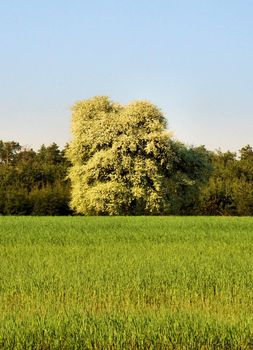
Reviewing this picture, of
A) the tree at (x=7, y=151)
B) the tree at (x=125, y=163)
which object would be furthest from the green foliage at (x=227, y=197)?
the tree at (x=7, y=151)

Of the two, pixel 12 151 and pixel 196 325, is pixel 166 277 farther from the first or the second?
pixel 12 151

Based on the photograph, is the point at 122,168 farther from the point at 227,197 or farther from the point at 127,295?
the point at 127,295

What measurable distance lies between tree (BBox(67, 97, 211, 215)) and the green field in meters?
31.7

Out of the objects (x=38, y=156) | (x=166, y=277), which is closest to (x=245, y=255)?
(x=166, y=277)

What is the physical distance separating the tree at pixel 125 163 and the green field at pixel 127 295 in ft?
104

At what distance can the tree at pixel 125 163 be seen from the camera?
55.8 metres

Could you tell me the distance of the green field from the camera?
8.14 metres

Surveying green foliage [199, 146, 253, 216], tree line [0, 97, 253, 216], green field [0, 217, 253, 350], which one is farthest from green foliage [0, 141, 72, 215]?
green field [0, 217, 253, 350]

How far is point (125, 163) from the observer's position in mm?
55938

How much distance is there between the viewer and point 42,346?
26.4 ft

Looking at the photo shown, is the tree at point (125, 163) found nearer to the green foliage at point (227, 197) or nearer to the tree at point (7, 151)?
the green foliage at point (227, 197)

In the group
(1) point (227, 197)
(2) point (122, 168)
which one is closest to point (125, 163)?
(2) point (122, 168)

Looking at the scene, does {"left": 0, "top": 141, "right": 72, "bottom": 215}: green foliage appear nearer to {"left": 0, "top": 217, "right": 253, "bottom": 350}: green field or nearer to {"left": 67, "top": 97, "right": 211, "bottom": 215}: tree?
{"left": 67, "top": 97, "right": 211, "bottom": 215}: tree

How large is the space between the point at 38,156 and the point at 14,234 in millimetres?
74108
